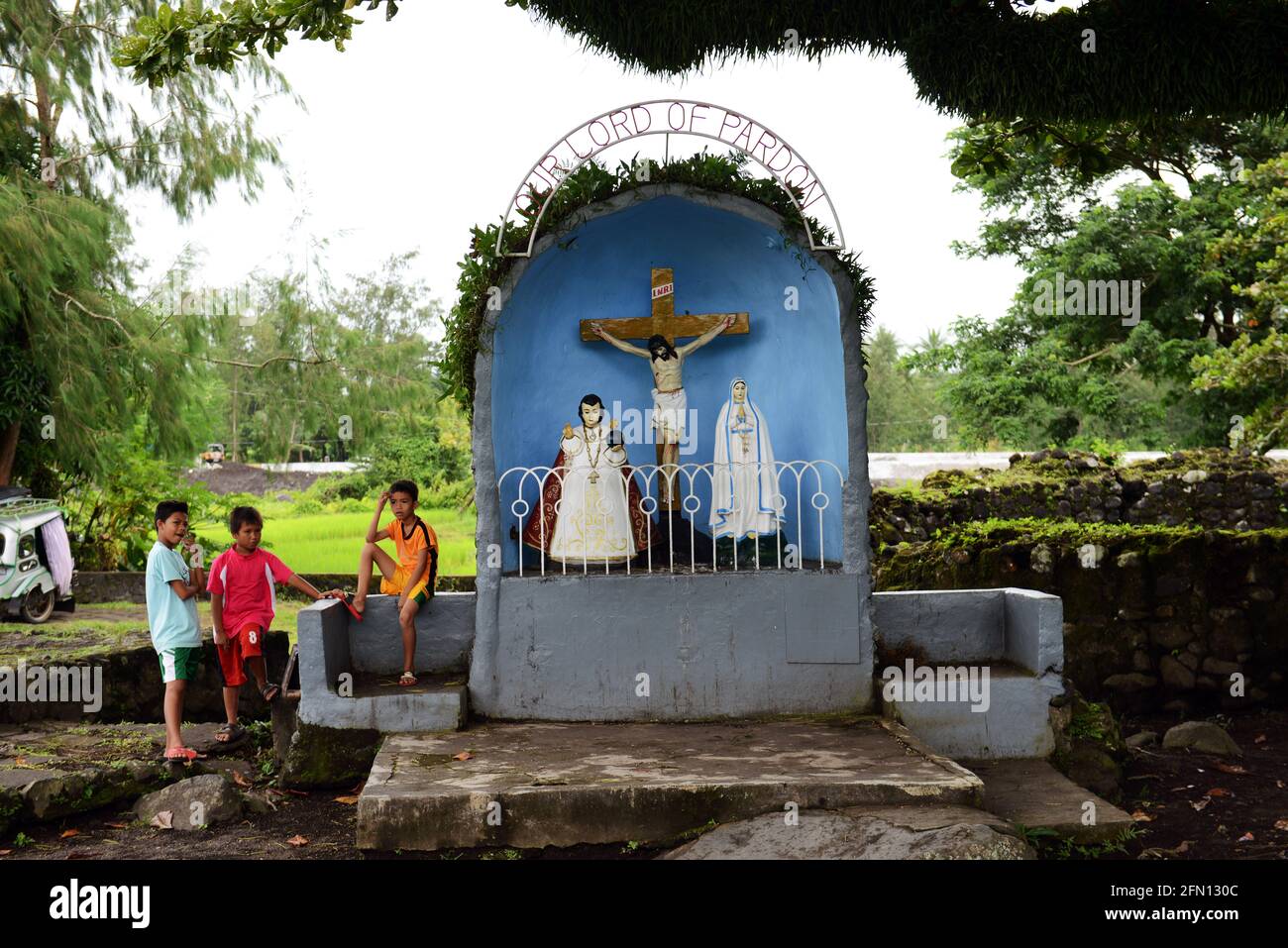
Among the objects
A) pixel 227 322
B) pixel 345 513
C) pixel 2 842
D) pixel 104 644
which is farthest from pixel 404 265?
pixel 2 842

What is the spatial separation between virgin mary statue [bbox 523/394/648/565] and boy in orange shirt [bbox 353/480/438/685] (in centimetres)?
76

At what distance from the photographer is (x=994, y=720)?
718cm

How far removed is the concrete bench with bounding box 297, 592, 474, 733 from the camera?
23.0ft

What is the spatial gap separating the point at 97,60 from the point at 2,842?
43.7 ft

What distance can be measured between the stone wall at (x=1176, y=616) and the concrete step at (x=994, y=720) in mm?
2675

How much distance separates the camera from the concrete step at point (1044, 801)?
5914 millimetres

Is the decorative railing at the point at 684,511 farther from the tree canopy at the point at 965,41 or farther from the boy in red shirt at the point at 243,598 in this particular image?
the tree canopy at the point at 965,41

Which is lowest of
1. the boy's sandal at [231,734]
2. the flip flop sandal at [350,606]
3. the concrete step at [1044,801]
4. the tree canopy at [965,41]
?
the concrete step at [1044,801]

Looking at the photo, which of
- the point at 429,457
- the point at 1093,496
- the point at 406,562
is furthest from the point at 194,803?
the point at 429,457

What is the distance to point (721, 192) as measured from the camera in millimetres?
7586

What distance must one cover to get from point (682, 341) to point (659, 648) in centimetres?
248

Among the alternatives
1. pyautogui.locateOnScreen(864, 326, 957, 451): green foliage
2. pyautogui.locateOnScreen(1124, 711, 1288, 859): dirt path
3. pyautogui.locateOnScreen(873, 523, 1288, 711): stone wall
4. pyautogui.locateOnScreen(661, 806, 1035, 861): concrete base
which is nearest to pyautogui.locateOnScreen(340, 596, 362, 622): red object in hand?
pyautogui.locateOnScreen(661, 806, 1035, 861): concrete base

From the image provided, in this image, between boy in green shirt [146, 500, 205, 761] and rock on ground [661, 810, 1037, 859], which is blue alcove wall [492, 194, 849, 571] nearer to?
boy in green shirt [146, 500, 205, 761]

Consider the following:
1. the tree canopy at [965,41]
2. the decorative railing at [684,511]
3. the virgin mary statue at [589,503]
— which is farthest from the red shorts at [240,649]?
the tree canopy at [965,41]
